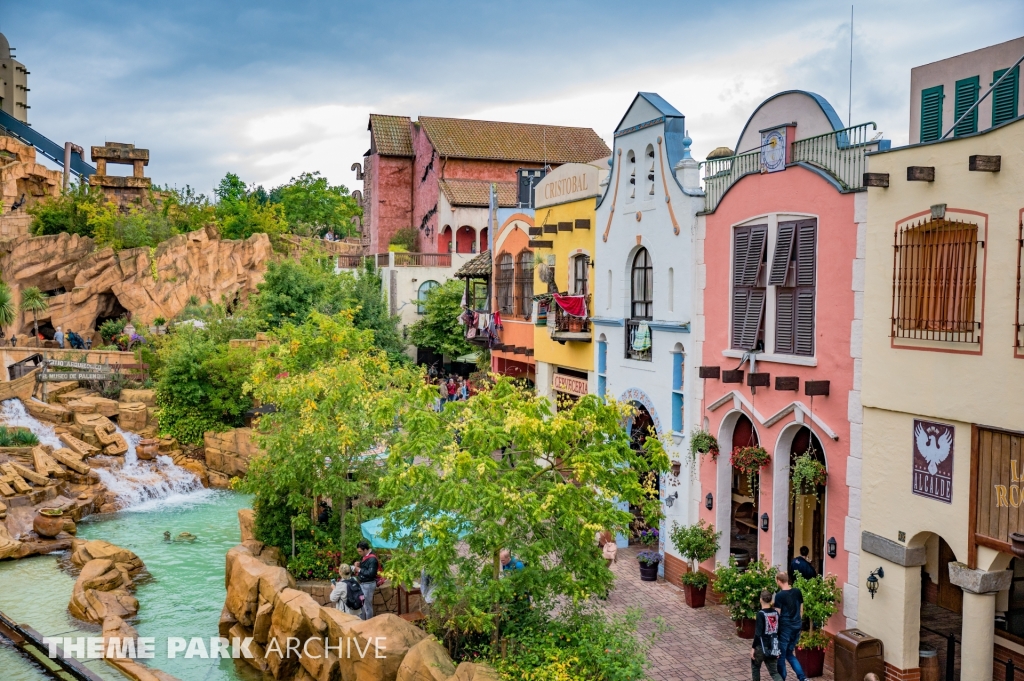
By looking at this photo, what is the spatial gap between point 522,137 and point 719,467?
3402 centimetres

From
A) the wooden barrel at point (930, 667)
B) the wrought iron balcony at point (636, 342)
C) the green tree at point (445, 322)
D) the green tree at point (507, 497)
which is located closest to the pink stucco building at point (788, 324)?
the wooden barrel at point (930, 667)

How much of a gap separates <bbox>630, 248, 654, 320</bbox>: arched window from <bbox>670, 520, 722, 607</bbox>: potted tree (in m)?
5.37

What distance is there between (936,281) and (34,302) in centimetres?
4312

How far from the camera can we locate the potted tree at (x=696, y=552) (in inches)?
687

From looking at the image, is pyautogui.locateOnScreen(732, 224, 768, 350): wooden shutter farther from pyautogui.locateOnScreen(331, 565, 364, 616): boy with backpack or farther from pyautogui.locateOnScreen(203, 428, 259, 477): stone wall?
pyautogui.locateOnScreen(203, 428, 259, 477): stone wall

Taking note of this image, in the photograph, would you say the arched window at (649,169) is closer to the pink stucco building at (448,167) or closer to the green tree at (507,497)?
the green tree at (507,497)

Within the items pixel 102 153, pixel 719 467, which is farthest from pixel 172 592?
pixel 102 153

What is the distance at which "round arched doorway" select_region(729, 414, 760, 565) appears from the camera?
18109 millimetres

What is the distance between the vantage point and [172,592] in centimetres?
2095

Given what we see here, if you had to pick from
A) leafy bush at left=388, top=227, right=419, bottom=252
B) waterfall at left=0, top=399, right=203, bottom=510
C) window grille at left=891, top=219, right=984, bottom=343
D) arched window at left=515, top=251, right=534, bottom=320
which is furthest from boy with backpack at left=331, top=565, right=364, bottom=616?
leafy bush at left=388, top=227, right=419, bottom=252

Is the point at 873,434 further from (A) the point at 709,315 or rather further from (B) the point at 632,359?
(B) the point at 632,359

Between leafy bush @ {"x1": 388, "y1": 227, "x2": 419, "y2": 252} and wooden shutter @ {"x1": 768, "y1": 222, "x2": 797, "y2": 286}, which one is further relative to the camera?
leafy bush @ {"x1": 388, "y1": 227, "x2": 419, "y2": 252}

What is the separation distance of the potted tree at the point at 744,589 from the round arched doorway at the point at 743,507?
5.62 feet

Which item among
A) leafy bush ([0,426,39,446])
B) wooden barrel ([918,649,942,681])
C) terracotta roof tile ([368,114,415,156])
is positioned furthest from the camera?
terracotta roof tile ([368,114,415,156])
